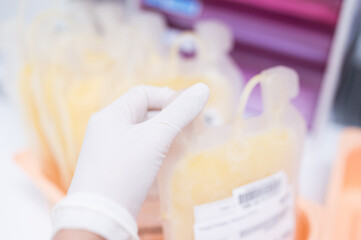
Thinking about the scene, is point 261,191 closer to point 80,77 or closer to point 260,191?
point 260,191

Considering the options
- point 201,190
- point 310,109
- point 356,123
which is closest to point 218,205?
point 201,190

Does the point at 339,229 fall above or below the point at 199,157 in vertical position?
below

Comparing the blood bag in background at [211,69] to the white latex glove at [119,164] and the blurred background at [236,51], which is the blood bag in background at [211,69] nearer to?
the blurred background at [236,51]

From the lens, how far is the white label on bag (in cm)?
49

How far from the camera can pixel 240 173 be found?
51cm

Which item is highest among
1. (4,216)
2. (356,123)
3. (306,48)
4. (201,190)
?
(306,48)

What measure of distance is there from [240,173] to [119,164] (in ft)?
0.63

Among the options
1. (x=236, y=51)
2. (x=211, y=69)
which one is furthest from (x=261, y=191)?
(x=236, y=51)

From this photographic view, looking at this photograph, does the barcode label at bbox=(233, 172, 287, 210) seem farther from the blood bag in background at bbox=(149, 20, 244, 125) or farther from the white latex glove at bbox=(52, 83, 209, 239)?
the blood bag in background at bbox=(149, 20, 244, 125)

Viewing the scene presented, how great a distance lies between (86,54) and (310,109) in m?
0.69

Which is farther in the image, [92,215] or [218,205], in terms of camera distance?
[218,205]

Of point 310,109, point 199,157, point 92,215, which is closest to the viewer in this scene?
point 92,215

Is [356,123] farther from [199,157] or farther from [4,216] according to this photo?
[4,216]

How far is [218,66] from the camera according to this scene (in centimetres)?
88
